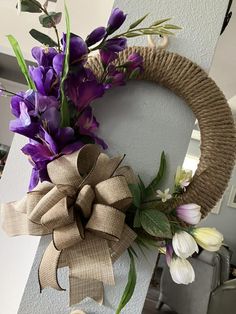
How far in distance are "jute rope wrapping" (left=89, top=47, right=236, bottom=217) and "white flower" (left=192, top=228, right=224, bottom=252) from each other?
5 centimetres

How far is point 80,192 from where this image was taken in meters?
0.43


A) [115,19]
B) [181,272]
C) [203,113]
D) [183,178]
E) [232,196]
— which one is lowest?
[232,196]

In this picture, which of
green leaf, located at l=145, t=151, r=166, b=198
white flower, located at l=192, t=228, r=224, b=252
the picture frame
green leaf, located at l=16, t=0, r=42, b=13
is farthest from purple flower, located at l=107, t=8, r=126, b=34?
the picture frame

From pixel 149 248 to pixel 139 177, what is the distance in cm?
12

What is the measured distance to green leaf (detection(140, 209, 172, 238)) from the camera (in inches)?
17.7

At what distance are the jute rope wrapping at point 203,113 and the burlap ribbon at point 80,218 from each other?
119 millimetres

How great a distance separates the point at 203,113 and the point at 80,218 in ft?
0.83

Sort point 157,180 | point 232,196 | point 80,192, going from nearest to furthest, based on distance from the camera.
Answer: point 80,192 < point 157,180 < point 232,196

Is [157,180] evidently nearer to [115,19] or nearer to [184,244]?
[184,244]

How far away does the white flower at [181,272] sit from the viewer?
1.47 ft

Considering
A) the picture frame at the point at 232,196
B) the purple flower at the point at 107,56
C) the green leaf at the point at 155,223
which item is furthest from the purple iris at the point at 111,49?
the picture frame at the point at 232,196

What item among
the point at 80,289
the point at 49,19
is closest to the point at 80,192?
the point at 80,289

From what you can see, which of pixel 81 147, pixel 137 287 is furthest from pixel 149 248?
pixel 81 147

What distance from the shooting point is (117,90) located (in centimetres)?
57
